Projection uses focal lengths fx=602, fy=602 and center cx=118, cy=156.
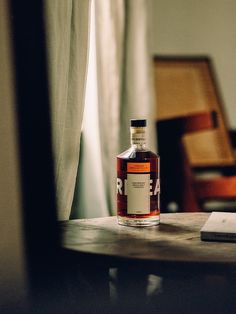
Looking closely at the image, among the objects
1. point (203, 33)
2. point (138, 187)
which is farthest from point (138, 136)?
point (203, 33)

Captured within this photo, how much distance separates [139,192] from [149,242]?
0.43 ft

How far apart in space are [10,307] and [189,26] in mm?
2183

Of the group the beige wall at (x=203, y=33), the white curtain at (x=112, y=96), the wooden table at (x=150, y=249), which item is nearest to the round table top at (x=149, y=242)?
the wooden table at (x=150, y=249)

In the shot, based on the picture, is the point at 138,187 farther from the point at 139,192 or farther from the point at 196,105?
the point at 196,105

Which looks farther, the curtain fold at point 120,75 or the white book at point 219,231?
the curtain fold at point 120,75

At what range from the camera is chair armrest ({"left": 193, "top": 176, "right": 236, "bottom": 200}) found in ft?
6.89

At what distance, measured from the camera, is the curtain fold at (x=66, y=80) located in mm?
1175

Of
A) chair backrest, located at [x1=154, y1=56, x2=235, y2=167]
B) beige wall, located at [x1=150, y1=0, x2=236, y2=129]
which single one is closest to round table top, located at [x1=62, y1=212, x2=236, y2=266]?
chair backrest, located at [x1=154, y1=56, x2=235, y2=167]

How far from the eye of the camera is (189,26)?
2.77 meters

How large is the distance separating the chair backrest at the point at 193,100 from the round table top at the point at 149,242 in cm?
155

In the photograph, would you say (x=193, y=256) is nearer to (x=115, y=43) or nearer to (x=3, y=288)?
(x=3, y=288)

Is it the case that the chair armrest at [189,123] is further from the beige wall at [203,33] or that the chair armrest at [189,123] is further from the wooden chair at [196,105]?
the beige wall at [203,33]

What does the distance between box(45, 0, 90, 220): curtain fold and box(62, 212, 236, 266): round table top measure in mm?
169

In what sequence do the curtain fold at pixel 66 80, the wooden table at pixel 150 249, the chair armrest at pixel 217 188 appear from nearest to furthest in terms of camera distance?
the wooden table at pixel 150 249 → the curtain fold at pixel 66 80 → the chair armrest at pixel 217 188
